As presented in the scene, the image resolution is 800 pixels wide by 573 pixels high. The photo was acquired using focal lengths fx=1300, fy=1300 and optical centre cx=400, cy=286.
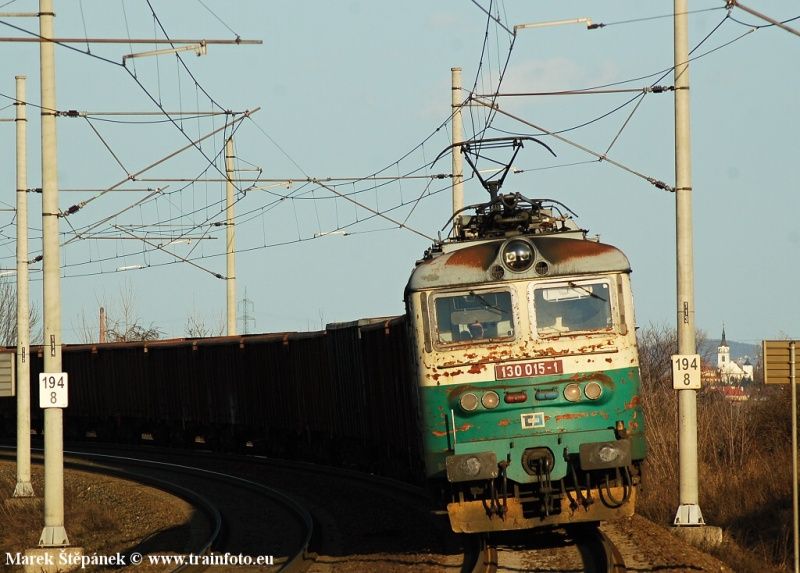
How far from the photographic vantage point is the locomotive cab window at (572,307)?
13.6 m

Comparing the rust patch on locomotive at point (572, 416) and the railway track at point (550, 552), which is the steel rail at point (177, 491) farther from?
the rust patch on locomotive at point (572, 416)

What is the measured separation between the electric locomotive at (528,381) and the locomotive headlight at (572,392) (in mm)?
10

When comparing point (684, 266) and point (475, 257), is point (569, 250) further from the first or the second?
point (684, 266)

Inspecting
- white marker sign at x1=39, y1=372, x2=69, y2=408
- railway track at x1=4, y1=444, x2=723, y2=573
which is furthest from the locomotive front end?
white marker sign at x1=39, y1=372, x2=69, y2=408

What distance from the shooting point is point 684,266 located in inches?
622

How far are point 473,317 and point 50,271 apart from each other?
234 inches

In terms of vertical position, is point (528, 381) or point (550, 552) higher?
point (528, 381)

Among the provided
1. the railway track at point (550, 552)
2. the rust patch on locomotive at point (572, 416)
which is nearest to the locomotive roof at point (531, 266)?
the rust patch on locomotive at point (572, 416)

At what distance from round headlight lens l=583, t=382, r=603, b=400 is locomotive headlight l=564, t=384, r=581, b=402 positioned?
0.24 feet

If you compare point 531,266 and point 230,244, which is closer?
point 531,266

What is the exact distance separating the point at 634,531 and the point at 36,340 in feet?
221

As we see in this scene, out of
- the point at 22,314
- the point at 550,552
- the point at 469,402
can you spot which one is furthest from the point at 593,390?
the point at 22,314

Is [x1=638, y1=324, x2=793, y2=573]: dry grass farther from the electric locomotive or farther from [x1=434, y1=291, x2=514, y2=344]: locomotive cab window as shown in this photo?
[x1=434, y1=291, x2=514, y2=344]: locomotive cab window

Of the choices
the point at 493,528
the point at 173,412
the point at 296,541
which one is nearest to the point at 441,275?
the point at 493,528
